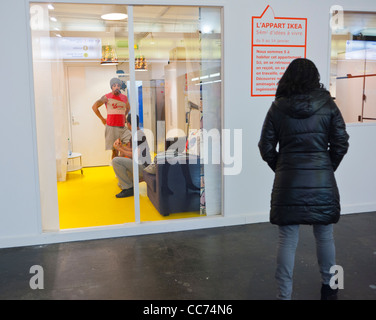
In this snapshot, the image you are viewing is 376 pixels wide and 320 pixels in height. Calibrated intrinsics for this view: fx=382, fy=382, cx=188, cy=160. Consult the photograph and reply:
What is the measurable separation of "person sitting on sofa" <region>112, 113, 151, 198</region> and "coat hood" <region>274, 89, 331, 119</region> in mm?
2005

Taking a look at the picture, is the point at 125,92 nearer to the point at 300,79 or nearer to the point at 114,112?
the point at 114,112

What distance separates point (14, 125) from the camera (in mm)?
3775

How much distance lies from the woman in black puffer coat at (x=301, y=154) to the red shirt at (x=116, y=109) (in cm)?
200

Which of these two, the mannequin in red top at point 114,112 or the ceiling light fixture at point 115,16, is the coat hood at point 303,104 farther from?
the ceiling light fixture at point 115,16

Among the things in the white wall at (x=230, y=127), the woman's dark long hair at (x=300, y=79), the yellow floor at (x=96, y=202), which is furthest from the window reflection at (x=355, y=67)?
the yellow floor at (x=96, y=202)

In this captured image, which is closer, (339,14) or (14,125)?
(14,125)

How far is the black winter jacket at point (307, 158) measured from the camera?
2432 mm

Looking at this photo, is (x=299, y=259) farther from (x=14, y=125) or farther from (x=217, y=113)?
(x=14, y=125)

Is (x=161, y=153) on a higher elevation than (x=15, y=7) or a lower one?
lower
